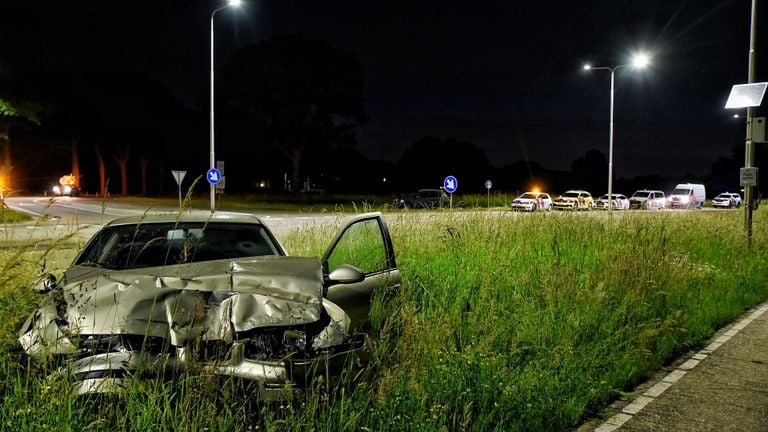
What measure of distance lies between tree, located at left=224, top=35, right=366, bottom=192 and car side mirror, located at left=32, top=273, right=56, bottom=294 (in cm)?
5304

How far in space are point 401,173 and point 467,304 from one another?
114224mm

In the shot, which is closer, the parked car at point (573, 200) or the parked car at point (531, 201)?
the parked car at point (531, 201)

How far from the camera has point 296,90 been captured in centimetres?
5603

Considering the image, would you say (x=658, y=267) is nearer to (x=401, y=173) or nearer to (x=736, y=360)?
(x=736, y=360)

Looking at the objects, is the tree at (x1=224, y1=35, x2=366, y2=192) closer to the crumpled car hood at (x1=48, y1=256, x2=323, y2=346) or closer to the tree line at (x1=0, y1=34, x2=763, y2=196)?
the tree line at (x1=0, y1=34, x2=763, y2=196)

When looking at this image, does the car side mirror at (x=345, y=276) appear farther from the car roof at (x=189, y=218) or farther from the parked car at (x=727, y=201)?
the parked car at (x=727, y=201)

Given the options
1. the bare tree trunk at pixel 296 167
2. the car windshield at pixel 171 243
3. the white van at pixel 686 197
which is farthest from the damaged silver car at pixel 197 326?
the bare tree trunk at pixel 296 167

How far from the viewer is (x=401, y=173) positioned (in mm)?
120812

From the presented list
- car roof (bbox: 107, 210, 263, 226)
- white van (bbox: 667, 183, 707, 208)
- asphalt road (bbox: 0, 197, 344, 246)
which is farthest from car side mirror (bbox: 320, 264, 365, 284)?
white van (bbox: 667, 183, 707, 208)

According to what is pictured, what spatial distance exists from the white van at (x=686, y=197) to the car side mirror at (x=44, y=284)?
5218cm

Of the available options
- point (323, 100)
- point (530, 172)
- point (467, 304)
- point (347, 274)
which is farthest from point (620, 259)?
point (530, 172)

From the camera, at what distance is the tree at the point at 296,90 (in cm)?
5566

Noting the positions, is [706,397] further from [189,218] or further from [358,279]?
[189,218]

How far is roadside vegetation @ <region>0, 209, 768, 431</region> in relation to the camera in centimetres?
339
